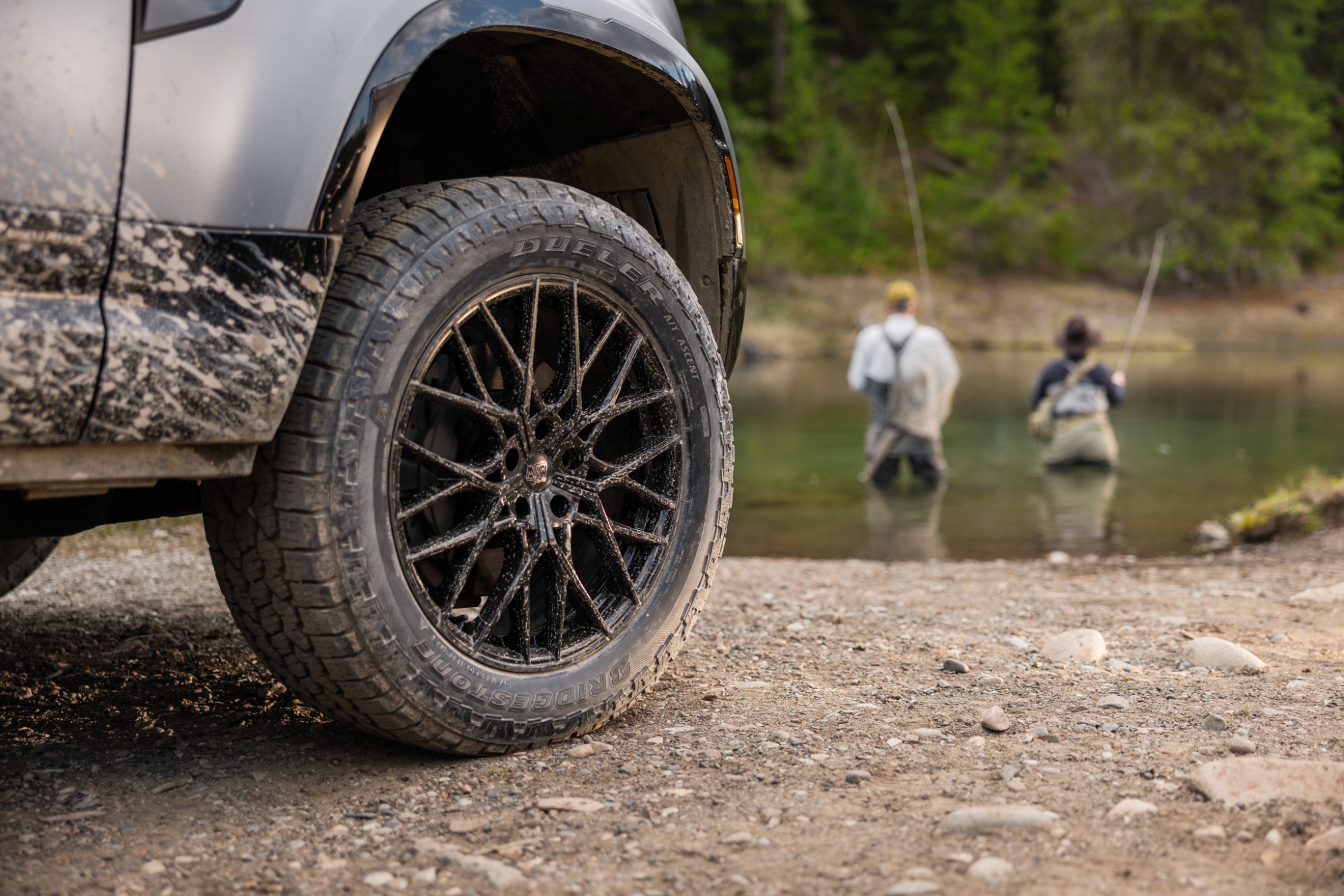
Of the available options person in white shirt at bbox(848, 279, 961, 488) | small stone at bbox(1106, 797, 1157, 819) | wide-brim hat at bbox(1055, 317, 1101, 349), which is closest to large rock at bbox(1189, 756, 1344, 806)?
small stone at bbox(1106, 797, 1157, 819)

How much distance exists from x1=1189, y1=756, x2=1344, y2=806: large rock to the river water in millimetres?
4680

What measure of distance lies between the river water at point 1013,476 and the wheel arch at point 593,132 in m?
4.07

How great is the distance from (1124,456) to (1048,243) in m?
30.6

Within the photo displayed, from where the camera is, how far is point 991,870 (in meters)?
1.83

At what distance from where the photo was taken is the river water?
7.40 meters

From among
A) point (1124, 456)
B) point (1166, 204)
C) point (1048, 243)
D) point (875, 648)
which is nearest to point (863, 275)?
point (1048, 243)

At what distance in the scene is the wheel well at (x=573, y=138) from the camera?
2816 millimetres

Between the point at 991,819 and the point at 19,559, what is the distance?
113 inches

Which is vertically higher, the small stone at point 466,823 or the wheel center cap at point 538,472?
the wheel center cap at point 538,472

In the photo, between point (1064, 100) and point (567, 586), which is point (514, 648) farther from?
point (1064, 100)

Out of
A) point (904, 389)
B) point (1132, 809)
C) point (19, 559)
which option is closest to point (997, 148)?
point (904, 389)

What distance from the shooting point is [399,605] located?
221 cm

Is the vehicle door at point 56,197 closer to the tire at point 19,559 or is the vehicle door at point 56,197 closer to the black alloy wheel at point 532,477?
the black alloy wheel at point 532,477

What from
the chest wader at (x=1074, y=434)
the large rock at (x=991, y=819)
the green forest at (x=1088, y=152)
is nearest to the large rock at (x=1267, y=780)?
the large rock at (x=991, y=819)
